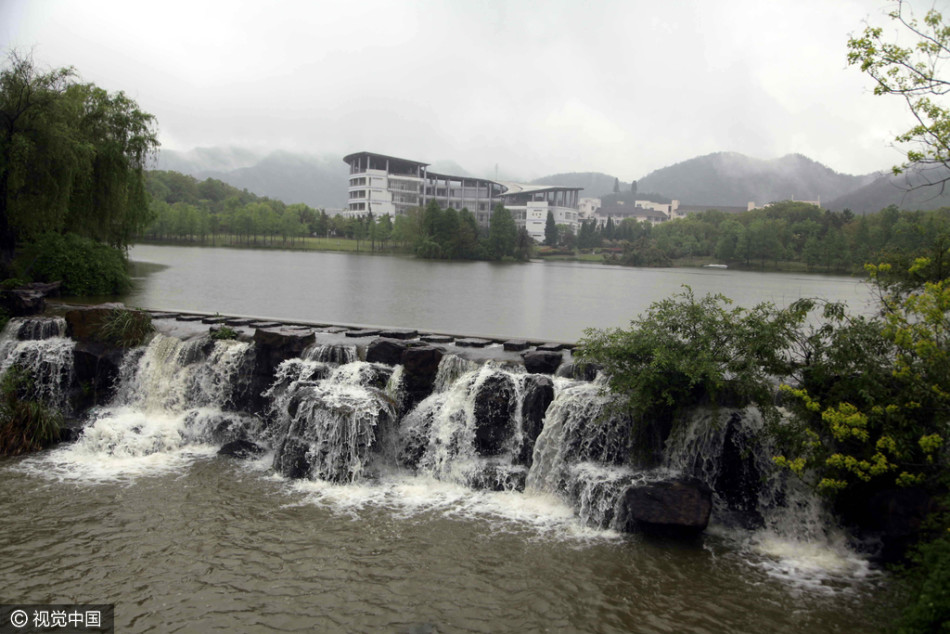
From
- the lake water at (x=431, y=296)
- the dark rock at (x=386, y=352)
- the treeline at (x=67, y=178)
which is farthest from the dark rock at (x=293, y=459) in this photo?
the treeline at (x=67, y=178)

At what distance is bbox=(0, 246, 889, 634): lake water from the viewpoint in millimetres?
7387

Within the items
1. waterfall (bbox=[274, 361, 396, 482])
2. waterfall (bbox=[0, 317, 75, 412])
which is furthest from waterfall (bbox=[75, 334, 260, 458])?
waterfall (bbox=[274, 361, 396, 482])

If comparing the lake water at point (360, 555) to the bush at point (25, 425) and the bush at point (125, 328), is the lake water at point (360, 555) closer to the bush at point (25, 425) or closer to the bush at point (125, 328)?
the bush at point (25, 425)

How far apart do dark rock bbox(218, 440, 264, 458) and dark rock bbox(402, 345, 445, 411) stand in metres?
3.20

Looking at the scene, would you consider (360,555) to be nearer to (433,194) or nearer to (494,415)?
(494,415)

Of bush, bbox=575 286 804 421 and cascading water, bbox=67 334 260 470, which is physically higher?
bush, bbox=575 286 804 421

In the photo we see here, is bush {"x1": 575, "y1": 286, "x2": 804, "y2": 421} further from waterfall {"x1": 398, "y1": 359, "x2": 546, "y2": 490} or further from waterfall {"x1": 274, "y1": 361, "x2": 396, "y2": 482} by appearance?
waterfall {"x1": 274, "y1": 361, "x2": 396, "y2": 482}

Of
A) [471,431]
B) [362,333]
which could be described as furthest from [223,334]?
[471,431]

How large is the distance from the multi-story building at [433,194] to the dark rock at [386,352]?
352 ft

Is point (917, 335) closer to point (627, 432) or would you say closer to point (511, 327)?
point (627, 432)

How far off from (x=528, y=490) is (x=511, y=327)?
12864mm

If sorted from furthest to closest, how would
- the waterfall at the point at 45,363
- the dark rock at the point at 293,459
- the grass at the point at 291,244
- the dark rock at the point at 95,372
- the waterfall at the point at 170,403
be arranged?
the grass at the point at 291,244 < the dark rock at the point at 95,372 < the waterfall at the point at 45,363 < the waterfall at the point at 170,403 < the dark rock at the point at 293,459

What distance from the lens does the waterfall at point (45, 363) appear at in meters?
14.3

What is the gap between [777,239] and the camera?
232 feet
